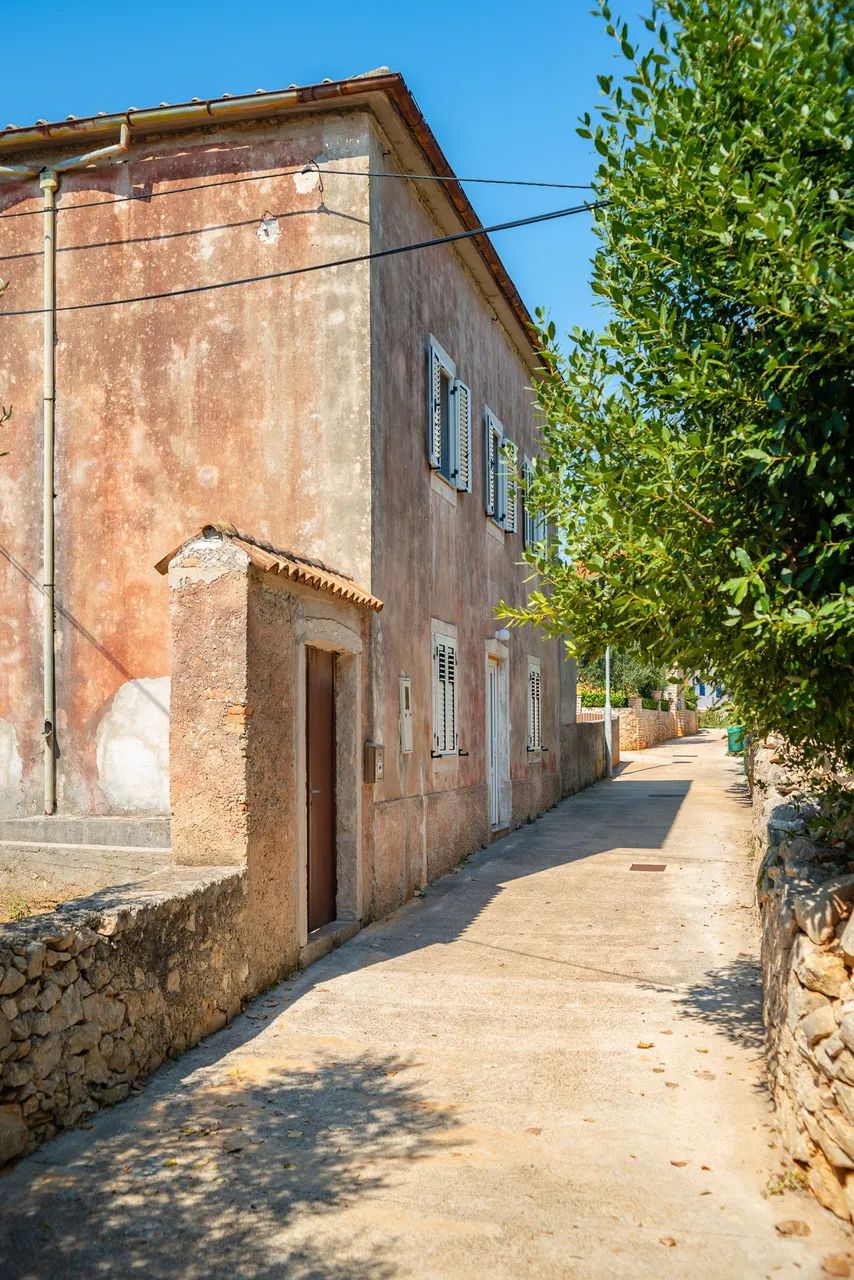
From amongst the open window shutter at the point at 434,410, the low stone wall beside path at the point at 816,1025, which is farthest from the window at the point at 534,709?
the low stone wall beside path at the point at 816,1025

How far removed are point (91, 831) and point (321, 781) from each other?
2.26 meters

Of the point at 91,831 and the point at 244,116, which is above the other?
the point at 244,116

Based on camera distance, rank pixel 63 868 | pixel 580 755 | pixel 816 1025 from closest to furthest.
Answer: pixel 816 1025
pixel 63 868
pixel 580 755

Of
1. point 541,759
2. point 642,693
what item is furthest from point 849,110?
point 642,693

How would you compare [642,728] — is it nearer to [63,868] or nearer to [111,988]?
[63,868]

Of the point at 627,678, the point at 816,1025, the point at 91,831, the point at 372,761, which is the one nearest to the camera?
the point at 816,1025

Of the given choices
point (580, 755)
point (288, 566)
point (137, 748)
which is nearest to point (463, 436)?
point (137, 748)

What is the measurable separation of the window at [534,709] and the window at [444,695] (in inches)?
201

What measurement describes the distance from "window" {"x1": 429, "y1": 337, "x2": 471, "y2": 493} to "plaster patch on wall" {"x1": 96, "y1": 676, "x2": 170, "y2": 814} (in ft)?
13.0

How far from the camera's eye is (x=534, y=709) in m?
18.5

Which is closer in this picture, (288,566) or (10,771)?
(288,566)

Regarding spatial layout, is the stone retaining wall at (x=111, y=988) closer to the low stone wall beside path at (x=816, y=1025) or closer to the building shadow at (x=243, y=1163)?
the building shadow at (x=243, y=1163)

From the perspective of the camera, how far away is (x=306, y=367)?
9906 mm

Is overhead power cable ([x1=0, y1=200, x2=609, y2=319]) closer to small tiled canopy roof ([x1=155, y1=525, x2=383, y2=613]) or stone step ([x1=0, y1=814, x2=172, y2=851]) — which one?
small tiled canopy roof ([x1=155, y1=525, x2=383, y2=613])
